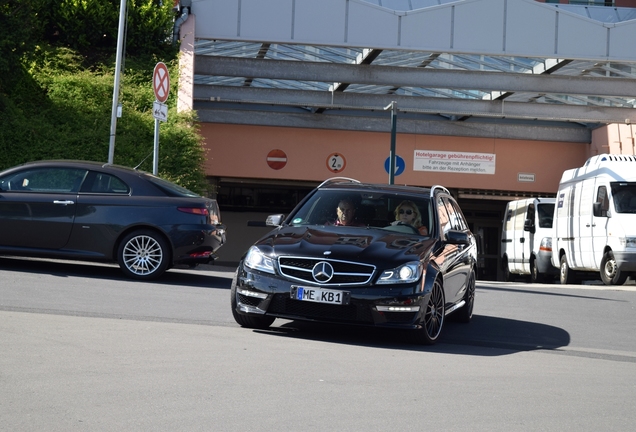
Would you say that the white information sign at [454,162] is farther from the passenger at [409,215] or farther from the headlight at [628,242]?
the passenger at [409,215]

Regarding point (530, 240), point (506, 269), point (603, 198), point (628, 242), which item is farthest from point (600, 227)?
point (506, 269)

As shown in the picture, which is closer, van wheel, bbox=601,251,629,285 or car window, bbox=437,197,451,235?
car window, bbox=437,197,451,235

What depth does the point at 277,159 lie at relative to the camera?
30141 millimetres

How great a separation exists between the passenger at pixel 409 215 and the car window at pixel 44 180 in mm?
5158

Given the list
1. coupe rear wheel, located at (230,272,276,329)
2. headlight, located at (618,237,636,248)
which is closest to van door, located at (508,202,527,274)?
headlight, located at (618,237,636,248)

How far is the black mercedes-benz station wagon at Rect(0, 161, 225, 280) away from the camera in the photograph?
12.9 metres

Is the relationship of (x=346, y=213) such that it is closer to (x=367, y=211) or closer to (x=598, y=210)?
(x=367, y=211)

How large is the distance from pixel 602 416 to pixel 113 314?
511 centimetres

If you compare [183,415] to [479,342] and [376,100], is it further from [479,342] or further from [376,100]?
[376,100]

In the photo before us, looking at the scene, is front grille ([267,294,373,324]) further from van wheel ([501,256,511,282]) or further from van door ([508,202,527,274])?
van wheel ([501,256,511,282])

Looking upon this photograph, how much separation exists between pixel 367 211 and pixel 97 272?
5407mm

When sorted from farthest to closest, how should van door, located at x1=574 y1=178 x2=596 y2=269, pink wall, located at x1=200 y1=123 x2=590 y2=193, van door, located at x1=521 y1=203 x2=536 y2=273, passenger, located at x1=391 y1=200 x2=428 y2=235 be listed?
pink wall, located at x1=200 y1=123 x2=590 y2=193 < van door, located at x1=521 y1=203 x2=536 y2=273 < van door, located at x1=574 y1=178 x2=596 y2=269 < passenger, located at x1=391 y1=200 x2=428 y2=235

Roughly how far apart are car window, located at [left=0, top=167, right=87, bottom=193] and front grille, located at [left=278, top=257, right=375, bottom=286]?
5.53 m

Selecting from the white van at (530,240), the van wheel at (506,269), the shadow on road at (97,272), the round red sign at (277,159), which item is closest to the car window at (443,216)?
the shadow on road at (97,272)
